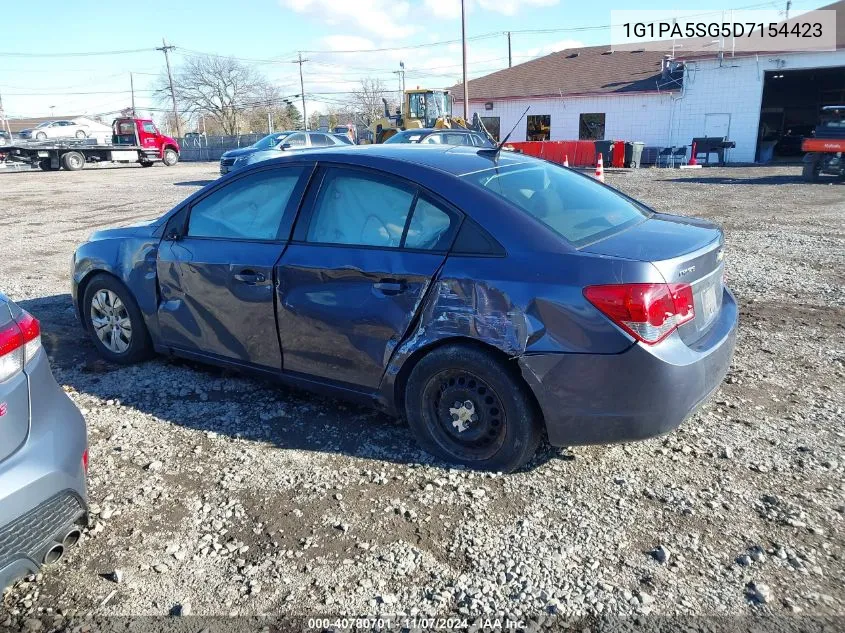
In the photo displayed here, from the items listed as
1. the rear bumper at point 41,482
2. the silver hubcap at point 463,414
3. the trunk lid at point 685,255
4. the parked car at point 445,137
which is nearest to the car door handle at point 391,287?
the silver hubcap at point 463,414

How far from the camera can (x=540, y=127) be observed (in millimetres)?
35688

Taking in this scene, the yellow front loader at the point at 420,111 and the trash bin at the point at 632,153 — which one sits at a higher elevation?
the yellow front loader at the point at 420,111

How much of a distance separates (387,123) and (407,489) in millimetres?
25361

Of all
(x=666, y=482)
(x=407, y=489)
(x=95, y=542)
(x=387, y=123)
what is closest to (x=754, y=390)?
(x=666, y=482)

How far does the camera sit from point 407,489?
10.6ft

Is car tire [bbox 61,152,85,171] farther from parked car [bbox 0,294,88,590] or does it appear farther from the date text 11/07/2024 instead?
the date text 11/07/2024

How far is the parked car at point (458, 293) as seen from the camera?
290 centimetres

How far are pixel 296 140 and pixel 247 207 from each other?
18.4 metres

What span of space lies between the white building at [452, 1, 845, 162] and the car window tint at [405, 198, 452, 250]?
31.5 metres

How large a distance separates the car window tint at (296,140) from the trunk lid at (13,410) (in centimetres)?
1968

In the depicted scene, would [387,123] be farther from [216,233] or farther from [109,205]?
[216,233]

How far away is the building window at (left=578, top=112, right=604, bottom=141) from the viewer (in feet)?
111

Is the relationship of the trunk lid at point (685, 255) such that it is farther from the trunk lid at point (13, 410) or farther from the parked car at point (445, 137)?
the parked car at point (445, 137)

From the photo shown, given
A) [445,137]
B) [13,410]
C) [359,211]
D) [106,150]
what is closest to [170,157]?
[106,150]
